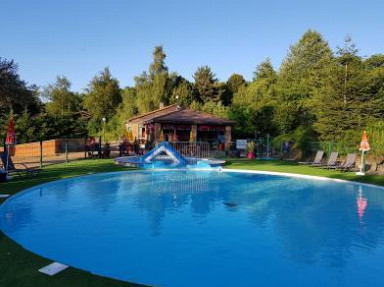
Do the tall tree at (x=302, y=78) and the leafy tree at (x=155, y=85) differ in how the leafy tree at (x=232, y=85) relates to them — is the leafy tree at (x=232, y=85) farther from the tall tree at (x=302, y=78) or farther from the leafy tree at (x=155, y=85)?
the leafy tree at (x=155, y=85)

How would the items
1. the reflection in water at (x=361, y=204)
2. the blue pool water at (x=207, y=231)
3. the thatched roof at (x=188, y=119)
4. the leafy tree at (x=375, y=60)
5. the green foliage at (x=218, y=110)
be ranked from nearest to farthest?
1. the blue pool water at (x=207, y=231)
2. the reflection in water at (x=361, y=204)
3. the thatched roof at (x=188, y=119)
4. the green foliage at (x=218, y=110)
5. the leafy tree at (x=375, y=60)

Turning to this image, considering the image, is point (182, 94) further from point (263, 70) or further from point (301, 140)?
point (301, 140)

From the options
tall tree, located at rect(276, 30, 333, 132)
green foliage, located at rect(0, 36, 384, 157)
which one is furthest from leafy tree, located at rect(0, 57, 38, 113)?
tall tree, located at rect(276, 30, 333, 132)

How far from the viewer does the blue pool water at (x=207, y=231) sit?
6309mm

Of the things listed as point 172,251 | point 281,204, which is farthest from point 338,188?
point 172,251

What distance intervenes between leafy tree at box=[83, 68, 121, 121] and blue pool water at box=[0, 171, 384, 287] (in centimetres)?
3948

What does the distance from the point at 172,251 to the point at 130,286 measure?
2.55 metres

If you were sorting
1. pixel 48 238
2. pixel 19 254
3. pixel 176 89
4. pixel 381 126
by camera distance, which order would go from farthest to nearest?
pixel 176 89 < pixel 381 126 < pixel 48 238 < pixel 19 254

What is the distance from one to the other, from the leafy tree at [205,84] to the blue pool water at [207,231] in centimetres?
4659

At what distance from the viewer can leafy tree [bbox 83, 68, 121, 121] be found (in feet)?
175

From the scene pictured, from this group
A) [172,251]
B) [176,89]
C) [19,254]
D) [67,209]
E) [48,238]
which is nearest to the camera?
[19,254]

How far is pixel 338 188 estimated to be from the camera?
15305 millimetres

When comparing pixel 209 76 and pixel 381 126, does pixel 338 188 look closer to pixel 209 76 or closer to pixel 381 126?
pixel 381 126

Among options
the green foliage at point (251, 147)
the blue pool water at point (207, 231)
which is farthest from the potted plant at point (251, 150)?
the blue pool water at point (207, 231)
